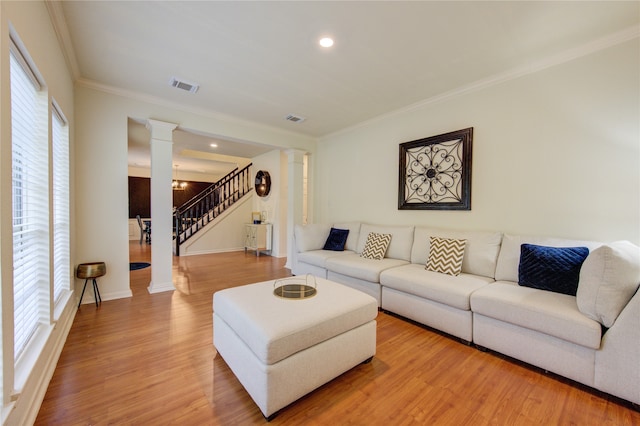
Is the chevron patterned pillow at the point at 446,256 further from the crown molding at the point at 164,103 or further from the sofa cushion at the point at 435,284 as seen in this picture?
the crown molding at the point at 164,103

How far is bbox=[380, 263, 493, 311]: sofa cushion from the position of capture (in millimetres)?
2361

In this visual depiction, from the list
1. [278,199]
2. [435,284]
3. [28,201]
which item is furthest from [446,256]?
[278,199]

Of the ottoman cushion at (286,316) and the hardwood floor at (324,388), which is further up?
the ottoman cushion at (286,316)

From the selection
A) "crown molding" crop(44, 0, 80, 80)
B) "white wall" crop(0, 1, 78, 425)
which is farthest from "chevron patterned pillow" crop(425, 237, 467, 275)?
"crown molding" crop(44, 0, 80, 80)

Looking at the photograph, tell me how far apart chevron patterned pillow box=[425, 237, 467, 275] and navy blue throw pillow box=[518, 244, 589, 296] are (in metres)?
0.54

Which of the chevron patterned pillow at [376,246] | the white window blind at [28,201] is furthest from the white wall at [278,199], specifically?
the white window blind at [28,201]

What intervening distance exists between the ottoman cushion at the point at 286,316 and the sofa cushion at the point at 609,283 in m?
1.41

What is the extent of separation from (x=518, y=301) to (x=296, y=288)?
5.69 feet

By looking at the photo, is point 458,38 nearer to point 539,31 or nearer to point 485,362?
point 539,31

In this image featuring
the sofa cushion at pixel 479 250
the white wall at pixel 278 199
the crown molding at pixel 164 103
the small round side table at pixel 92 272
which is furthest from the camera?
the white wall at pixel 278 199

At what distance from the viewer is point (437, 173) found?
3.47 metres

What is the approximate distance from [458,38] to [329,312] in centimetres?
248

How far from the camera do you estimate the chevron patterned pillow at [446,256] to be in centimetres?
281

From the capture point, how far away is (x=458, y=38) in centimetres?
228
